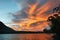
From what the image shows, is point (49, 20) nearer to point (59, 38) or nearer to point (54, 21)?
point (54, 21)

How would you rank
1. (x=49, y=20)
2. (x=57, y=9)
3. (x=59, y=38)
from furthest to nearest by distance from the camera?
(x=49, y=20) → (x=59, y=38) → (x=57, y=9)

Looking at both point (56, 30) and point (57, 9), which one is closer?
point (57, 9)

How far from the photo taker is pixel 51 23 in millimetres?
61438

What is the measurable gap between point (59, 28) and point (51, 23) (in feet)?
11.3

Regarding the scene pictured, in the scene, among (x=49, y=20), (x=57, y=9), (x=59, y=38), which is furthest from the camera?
(x=49, y=20)

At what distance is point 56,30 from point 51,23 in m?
3.39

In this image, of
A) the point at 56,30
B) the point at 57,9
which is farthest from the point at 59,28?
the point at 57,9

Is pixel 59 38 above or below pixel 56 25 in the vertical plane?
below

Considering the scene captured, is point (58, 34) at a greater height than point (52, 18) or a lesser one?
lesser

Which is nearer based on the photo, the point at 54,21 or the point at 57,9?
the point at 57,9

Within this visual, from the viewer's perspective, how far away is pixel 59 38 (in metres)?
56.9

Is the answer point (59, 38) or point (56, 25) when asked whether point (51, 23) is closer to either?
point (56, 25)

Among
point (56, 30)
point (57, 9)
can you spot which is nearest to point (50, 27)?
point (56, 30)

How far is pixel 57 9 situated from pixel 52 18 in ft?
58.8
